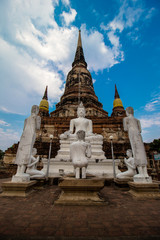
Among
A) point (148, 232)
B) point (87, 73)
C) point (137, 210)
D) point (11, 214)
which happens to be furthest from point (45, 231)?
point (87, 73)

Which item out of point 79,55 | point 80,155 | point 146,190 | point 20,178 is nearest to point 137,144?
point 146,190

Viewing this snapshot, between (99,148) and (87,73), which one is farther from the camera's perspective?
(87,73)

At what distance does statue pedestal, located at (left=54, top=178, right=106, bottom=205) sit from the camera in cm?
303

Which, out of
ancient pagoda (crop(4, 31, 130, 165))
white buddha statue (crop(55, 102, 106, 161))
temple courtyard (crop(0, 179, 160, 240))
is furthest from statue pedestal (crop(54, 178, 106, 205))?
ancient pagoda (crop(4, 31, 130, 165))

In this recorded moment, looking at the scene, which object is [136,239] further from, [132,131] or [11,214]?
[132,131]

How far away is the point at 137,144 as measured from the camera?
4.53 meters

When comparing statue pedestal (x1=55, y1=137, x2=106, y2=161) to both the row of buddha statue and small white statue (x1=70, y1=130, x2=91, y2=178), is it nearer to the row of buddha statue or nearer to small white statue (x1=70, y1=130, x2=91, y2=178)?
the row of buddha statue

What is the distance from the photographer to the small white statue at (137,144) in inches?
167

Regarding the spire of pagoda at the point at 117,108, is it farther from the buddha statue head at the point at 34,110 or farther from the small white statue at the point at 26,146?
the small white statue at the point at 26,146

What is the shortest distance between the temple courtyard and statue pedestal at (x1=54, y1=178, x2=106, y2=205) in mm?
154

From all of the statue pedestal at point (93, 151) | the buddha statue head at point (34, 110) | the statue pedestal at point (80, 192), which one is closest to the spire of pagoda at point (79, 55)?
the statue pedestal at point (93, 151)

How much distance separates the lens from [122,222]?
86.0 inches

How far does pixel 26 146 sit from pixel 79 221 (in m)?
3.28

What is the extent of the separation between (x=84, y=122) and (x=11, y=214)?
21.9 feet
